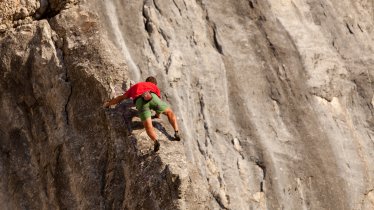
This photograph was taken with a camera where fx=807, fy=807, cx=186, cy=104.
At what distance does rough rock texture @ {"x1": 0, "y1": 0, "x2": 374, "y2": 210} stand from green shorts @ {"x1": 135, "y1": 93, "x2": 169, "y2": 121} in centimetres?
31

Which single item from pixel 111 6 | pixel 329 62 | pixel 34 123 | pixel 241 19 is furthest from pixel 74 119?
pixel 329 62

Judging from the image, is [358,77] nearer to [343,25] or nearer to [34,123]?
[343,25]

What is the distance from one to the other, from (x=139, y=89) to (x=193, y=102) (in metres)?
1.74

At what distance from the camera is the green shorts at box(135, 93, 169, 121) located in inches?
515

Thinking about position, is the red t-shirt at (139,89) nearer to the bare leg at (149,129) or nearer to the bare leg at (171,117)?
the bare leg at (171,117)

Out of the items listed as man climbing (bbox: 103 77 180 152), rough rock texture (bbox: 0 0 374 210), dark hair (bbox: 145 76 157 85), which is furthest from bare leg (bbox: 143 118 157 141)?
dark hair (bbox: 145 76 157 85)

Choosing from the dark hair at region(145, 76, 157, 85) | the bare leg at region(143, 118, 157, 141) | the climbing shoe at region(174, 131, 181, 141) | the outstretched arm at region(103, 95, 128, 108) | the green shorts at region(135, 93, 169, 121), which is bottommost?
the climbing shoe at region(174, 131, 181, 141)

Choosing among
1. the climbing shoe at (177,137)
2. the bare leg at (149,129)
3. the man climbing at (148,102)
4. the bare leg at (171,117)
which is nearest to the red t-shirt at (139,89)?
the man climbing at (148,102)

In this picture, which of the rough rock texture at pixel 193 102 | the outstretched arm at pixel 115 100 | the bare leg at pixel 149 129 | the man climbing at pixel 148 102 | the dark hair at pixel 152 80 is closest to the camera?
the bare leg at pixel 149 129

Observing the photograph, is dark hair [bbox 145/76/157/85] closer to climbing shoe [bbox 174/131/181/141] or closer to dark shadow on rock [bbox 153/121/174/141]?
dark shadow on rock [bbox 153/121/174/141]

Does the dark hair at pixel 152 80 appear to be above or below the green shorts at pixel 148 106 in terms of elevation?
above

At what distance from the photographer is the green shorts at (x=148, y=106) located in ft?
43.0

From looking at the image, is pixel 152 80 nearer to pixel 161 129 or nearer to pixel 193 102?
pixel 161 129

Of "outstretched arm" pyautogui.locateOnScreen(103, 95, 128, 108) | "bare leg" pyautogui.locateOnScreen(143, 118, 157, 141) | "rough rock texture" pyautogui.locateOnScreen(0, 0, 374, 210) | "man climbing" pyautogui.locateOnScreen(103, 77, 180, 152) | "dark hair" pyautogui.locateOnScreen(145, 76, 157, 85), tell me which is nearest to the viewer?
"bare leg" pyautogui.locateOnScreen(143, 118, 157, 141)
